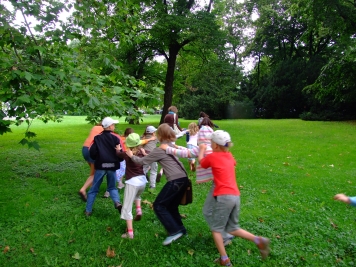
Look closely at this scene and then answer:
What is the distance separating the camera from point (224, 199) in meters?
3.44

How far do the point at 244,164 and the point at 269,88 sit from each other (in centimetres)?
2897

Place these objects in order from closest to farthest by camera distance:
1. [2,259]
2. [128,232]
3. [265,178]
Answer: [2,259] < [128,232] < [265,178]

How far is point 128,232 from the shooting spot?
14.0 ft

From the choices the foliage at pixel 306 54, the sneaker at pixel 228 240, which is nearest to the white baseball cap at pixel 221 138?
the sneaker at pixel 228 240

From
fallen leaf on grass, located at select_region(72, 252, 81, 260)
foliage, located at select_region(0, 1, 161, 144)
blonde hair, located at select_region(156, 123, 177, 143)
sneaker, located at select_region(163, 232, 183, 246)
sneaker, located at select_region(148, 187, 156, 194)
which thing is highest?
foliage, located at select_region(0, 1, 161, 144)

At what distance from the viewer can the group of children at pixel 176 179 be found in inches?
138

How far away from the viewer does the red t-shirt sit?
3.48 meters

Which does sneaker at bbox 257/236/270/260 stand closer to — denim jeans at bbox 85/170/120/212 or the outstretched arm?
the outstretched arm

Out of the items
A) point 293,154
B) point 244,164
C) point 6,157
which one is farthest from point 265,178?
point 6,157

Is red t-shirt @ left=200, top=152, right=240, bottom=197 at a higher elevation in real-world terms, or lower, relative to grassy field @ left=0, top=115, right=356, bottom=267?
higher

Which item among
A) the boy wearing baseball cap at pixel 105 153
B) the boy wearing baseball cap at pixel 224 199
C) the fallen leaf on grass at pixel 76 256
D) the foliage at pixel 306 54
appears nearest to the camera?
the boy wearing baseball cap at pixel 224 199

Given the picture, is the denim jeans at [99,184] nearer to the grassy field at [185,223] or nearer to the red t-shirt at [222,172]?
the grassy field at [185,223]

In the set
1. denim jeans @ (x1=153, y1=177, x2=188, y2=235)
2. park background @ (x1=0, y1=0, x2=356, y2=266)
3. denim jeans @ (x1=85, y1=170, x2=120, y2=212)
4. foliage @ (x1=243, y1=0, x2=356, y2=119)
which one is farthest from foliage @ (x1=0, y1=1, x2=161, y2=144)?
foliage @ (x1=243, y1=0, x2=356, y2=119)

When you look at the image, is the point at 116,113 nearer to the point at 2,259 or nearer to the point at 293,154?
the point at 2,259
